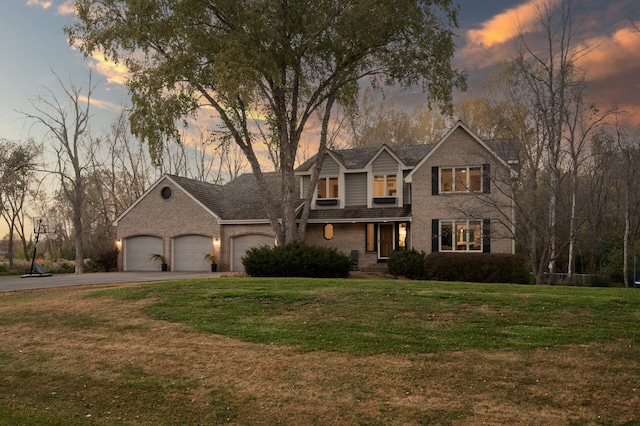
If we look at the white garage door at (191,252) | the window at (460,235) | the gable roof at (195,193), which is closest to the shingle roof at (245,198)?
the gable roof at (195,193)

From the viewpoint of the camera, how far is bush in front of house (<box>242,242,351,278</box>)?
2027 cm

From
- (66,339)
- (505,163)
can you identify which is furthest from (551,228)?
(66,339)

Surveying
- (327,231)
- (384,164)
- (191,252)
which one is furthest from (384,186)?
(191,252)

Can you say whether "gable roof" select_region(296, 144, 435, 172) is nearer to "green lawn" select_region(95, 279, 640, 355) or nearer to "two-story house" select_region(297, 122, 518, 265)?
"two-story house" select_region(297, 122, 518, 265)

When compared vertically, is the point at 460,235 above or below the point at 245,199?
below

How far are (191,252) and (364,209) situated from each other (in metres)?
10.9

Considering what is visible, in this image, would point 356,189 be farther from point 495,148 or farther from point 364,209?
point 495,148

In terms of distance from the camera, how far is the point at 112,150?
49125mm

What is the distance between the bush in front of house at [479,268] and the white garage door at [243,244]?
420 inches

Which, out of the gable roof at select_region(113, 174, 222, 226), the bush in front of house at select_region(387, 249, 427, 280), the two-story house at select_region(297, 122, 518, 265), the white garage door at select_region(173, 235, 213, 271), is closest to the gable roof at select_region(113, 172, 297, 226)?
the gable roof at select_region(113, 174, 222, 226)

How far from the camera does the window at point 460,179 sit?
84.8 feet

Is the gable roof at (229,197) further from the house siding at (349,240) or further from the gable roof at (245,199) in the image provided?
the house siding at (349,240)

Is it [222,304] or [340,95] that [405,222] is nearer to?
[340,95]

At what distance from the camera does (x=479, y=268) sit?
21.8 meters
